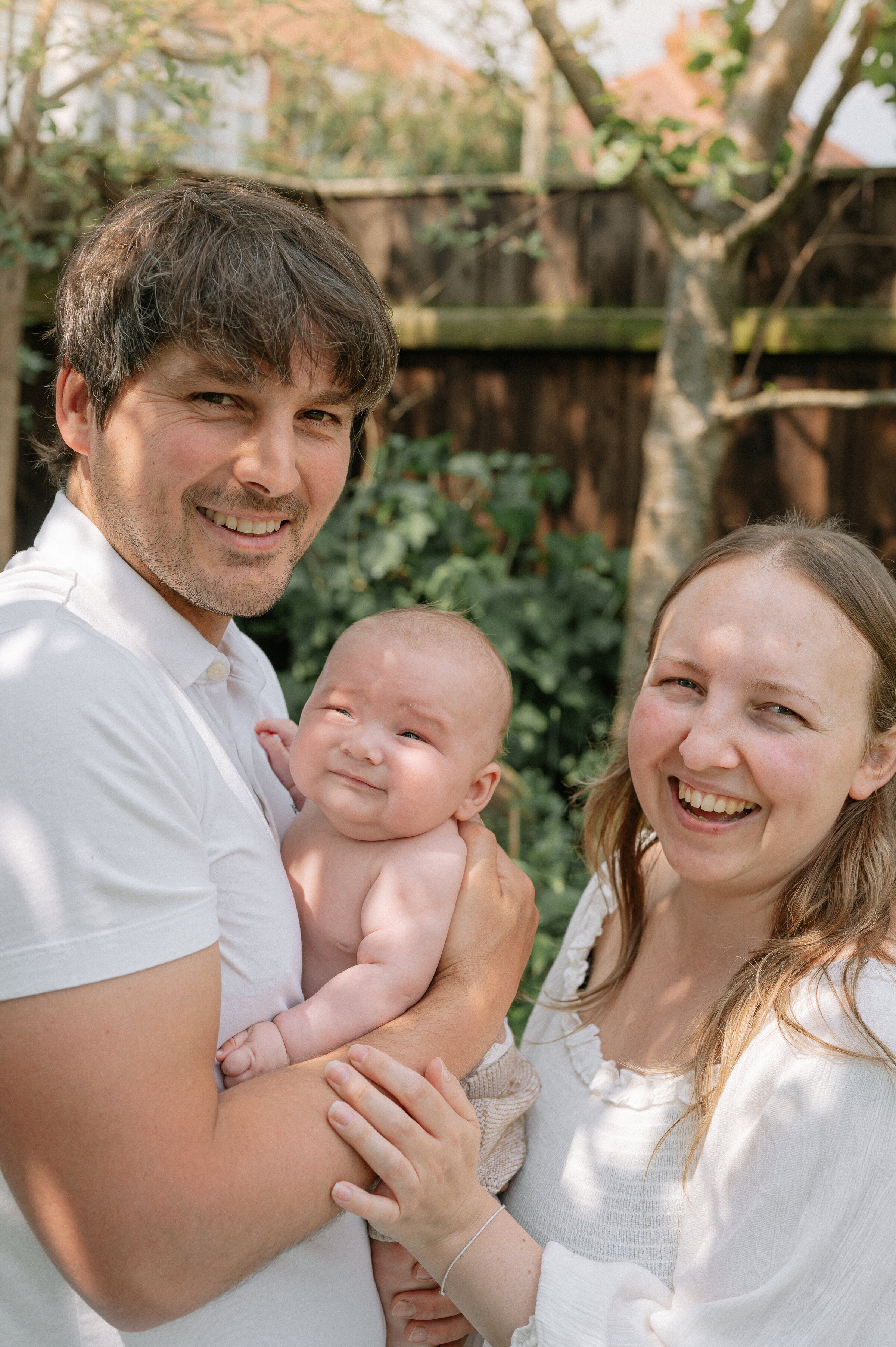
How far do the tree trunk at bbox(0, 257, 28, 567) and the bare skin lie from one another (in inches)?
100

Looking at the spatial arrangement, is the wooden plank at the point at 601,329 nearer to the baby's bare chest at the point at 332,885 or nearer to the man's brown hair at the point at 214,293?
the man's brown hair at the point at 214,293

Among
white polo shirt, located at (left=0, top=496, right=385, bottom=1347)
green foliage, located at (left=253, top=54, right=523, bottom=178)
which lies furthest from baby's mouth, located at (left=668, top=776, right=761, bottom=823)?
green foliage, located at (left=253, top=54, right=523, bottom=178)

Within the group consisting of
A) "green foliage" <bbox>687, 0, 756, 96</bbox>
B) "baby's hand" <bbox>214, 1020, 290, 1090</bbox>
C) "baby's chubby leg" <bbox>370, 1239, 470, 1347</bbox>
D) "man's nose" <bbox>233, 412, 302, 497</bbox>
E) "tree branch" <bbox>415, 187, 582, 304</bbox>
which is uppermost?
"green foliage" <bbox>687, 0, 756, 96</bbox>

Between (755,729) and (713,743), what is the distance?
7 centimetres

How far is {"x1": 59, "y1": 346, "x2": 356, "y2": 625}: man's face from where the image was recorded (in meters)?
1.53

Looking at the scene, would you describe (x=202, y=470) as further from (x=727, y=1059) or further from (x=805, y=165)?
(x=805, y=165)

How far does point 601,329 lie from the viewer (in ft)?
18.3

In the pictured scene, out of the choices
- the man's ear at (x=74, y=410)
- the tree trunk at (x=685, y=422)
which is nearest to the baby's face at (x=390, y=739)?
the man's ear at (x=74, y=410)

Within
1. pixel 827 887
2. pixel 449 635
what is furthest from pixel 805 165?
pixel 827 887

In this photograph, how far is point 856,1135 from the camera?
4.61ft

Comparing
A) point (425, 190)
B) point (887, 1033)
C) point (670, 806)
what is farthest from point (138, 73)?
point (887, 1033)

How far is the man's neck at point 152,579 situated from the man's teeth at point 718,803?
2.63ft

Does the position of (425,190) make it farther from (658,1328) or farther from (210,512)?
(658,1328)

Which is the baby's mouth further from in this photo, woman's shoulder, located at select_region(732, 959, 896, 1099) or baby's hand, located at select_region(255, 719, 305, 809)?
baby's hand, located at select_region(255, 719, 305, 809)
